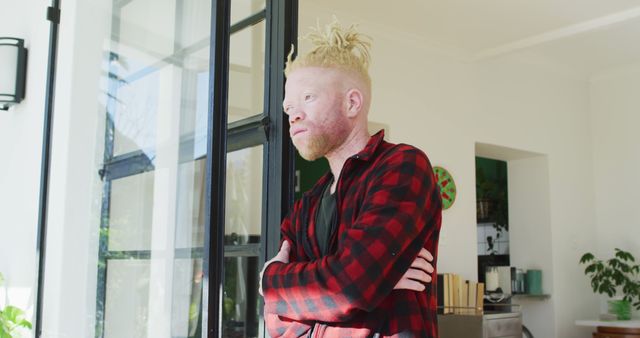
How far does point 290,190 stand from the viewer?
6.33ft

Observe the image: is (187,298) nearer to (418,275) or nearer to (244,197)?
(244,197)

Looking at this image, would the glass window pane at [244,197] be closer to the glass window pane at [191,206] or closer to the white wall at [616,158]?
the glass window pane at [191,206]

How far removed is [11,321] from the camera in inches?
112

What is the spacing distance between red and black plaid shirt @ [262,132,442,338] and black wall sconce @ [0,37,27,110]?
7.07 feet

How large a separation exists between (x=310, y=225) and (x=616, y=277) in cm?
602

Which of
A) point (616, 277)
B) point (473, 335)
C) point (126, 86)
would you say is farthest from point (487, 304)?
point (126, 86)

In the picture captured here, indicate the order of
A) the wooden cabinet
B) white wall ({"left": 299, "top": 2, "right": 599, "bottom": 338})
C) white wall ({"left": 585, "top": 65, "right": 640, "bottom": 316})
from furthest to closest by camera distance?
white wall ({"left": 585, "top": 65, "right": 640, "bottom": 316})
white wall ({"left": 299, "top": 2, "right": 599, "bottom": 338})
the wooden cabinet

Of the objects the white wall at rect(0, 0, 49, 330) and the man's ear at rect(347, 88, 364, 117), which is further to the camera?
the white wall at rect(0, 0, 49, 330)

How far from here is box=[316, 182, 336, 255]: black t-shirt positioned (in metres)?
1.37

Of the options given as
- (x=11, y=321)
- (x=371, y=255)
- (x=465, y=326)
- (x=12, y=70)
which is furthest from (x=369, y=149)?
(x=465, y=326)

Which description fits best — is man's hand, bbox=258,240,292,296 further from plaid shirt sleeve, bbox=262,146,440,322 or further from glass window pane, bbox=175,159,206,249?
glass window pane, bbox=175,159,206,249

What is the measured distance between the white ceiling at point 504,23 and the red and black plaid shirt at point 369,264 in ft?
12.9

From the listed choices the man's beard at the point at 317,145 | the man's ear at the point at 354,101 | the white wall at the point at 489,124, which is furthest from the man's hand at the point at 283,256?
the white wall at the point at 489,124

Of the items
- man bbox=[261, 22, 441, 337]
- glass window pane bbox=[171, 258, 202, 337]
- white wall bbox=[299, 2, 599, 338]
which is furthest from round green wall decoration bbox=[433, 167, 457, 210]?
man bbox=[261, 22, 441, 337]
